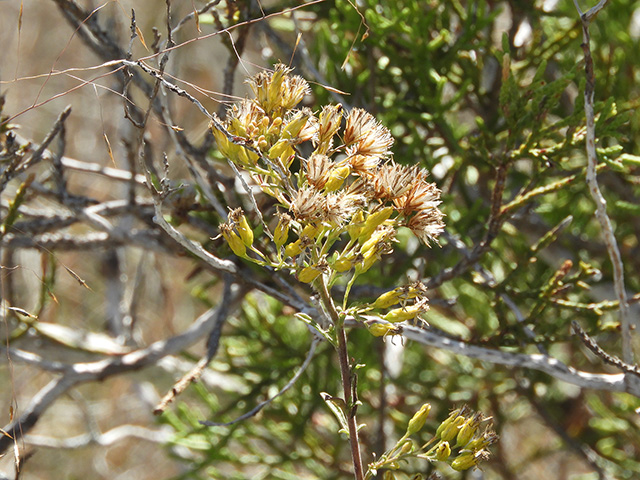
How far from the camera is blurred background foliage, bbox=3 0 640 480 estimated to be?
1541mm

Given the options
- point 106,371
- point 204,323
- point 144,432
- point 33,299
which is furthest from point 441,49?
point 33,299

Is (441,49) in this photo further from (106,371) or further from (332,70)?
(106,371)

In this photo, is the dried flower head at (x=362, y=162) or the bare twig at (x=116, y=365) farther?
the bare twig at (x=116, y=365)

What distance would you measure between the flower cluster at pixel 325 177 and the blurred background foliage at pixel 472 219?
33 cm

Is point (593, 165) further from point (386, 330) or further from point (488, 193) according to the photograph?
point (488, 193)

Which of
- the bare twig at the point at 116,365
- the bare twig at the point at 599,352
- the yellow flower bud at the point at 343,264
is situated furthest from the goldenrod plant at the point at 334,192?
the bare twig at the point at 116,365

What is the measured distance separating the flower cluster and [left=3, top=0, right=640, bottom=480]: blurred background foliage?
332mm

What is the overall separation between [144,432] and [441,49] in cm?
218

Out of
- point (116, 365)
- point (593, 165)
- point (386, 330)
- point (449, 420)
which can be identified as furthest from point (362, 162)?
point (116, 365)

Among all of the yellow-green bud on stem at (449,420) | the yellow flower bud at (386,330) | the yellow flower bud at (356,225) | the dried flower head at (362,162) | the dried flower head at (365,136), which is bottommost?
the yellow-green bud on stem at (449,420)

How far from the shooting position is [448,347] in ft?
4.68

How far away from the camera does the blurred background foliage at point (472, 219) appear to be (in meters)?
1.54

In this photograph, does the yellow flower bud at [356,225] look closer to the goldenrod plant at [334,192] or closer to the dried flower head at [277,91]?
the goldenrod plant at [334,192]

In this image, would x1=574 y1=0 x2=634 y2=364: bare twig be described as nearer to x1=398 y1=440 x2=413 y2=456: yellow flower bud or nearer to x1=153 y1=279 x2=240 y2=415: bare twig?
x1=398 y1=440 x2=413 y2=456: yellow flower bud
